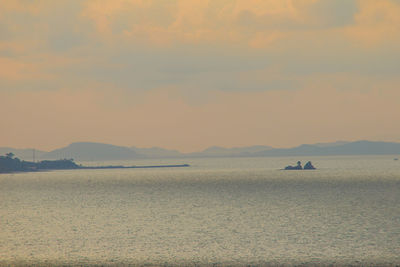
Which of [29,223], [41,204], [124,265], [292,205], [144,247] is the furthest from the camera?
[41,204]

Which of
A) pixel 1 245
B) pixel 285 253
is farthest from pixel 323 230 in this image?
pixel 1 245

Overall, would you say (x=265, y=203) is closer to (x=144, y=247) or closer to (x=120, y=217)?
(x=120, y=217)

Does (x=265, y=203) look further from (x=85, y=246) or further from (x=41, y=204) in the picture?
Answer: (x=85, y=246)

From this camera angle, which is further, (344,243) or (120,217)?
(120,217)

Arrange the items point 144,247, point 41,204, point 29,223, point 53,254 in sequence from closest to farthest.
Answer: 1. point 53,254
2. point 144,247
3. point 29,223
4. point 41,204

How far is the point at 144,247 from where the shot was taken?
50.1 m

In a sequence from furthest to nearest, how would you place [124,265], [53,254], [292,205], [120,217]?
[292,205], [120,217], [53,254], [124,265]

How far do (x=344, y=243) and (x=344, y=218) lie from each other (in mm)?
24932

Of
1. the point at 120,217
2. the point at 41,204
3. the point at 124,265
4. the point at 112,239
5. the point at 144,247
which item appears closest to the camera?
the point at 124,265

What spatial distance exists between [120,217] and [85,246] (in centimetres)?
2839

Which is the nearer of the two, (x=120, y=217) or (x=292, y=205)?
(x=120, y=217)

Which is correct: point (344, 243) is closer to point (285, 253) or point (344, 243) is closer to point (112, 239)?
point (285, 253)

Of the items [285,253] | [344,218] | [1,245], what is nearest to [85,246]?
[1,245]

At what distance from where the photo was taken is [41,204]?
106688 millimetres
